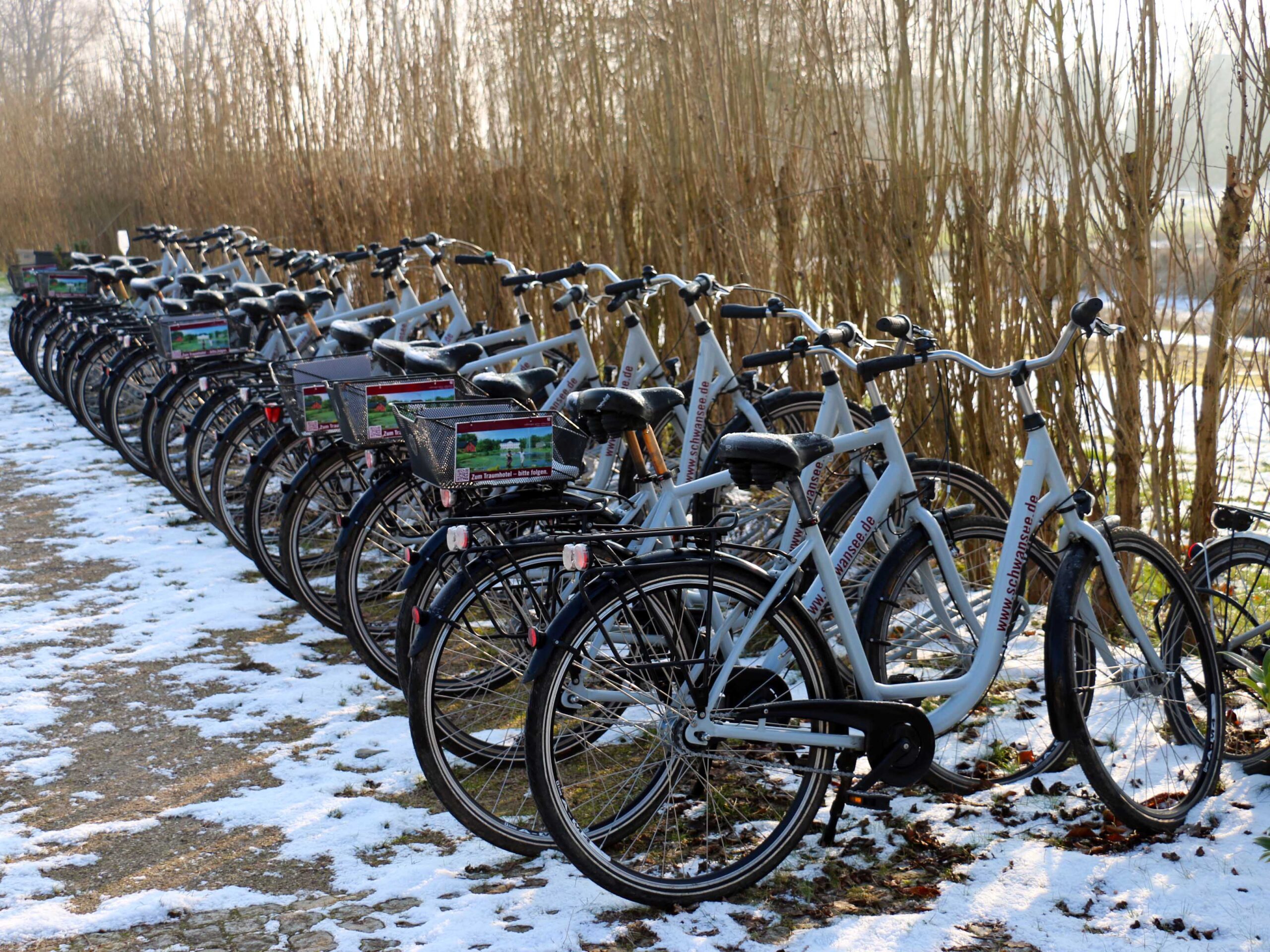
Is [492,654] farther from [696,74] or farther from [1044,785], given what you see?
[696,74]

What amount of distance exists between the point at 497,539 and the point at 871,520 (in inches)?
35.2

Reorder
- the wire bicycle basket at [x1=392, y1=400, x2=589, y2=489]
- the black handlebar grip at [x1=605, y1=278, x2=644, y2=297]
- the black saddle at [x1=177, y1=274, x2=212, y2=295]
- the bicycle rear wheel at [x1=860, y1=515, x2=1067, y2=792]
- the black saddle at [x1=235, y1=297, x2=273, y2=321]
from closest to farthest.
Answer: the bicycle rear wheel at [x1=860, y1=515, x2=1067, y2=792]
the wire bicycle basket at [x1=392, y1=400, x2=589, y2=489]
the black handlebar grip at [x1=605, y1=278, x2=644, y2=297]
the black saddle at [x1=235, y1=297, x2=273, y2=321]
the black saddle at [x1=177, y1=274, x2=212, y2=295]

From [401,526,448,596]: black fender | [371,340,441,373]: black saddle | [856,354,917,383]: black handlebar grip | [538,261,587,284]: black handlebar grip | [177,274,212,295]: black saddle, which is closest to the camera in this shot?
[856,354,917,383]: black handlebar grip

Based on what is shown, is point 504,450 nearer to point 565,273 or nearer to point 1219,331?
point 565,273

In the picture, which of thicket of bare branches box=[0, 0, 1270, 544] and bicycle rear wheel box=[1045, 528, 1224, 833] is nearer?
bicycle rear wheel box=[1045, 528, 1224, 833]

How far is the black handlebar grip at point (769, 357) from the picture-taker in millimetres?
3318

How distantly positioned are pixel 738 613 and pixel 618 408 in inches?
23.4

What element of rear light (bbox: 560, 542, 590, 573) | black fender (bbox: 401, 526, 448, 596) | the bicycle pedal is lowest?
the bicycle pedal

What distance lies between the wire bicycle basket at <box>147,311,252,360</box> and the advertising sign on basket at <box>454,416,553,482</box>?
3.04 m

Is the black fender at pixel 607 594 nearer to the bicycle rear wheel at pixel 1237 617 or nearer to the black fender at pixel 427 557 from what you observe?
the black fender at pixel 427 557

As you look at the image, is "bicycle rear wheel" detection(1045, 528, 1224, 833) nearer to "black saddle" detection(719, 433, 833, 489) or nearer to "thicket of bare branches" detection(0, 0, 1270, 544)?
"black saddle" detection(719, 433, 833, 489)

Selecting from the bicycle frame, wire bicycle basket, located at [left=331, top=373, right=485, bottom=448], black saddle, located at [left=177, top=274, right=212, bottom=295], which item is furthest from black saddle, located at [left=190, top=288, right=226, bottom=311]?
the bicycle frame

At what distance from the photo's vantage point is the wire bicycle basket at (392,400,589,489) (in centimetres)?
319

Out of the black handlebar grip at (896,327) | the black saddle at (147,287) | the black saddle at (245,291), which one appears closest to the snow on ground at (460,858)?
the black handlebar grip at (896,327)
